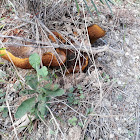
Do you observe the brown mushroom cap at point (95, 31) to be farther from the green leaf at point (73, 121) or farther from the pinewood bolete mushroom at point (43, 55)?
the green leaf at point (73, 121)

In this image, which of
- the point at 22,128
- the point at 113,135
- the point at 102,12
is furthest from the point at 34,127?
the point at 102,12

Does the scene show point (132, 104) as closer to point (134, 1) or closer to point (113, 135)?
point (113, 135)

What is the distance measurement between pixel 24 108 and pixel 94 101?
0.77 m

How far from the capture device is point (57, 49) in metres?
1.68

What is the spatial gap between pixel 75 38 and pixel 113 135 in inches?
46.1

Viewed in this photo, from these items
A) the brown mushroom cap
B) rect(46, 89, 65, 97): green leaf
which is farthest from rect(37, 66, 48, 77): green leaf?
the brown mushroom cap

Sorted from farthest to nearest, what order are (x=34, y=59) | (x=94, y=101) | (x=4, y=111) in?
(x=94, y=101) → (x=4, y=111) → (x=34, y=59)

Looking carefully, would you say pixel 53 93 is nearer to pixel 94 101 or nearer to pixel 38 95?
pixel 38 95

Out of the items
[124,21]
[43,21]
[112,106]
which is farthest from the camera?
[124,21]

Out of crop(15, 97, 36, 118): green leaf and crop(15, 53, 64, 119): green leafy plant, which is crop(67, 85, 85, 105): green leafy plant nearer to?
crop(15, 53, 64, 119): green leafy plant

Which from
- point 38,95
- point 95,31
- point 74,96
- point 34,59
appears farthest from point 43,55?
→ point 95,31

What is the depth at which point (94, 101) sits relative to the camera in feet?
5.36

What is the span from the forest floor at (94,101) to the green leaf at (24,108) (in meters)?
0.09

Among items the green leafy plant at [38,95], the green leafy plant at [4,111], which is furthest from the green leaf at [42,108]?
the green leafy plant at [4,111]
